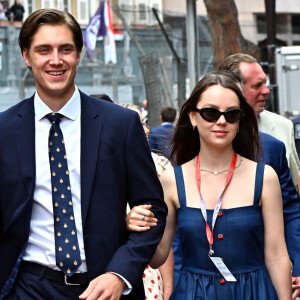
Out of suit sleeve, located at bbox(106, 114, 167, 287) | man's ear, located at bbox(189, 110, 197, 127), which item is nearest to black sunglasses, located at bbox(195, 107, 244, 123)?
man's ear, located at bbox(189, 110, 197, 127)

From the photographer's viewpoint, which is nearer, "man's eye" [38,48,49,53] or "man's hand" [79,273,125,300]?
"man's hand" [79,273,125,300]

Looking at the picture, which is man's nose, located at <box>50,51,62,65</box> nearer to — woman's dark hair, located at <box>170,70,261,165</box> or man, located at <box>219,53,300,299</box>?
woman's dark hair, located at <box>170,70,261,165</box>

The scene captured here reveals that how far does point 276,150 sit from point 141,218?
5.89 feet

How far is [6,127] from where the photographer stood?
4.00 m

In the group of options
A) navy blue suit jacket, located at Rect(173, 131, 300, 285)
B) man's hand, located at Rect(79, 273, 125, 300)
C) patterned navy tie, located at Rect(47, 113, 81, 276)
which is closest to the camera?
man's hand, located at Rect(79, 273, 125, 300)

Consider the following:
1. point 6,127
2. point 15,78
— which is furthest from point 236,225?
point 15,78

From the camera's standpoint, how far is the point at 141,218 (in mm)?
3887

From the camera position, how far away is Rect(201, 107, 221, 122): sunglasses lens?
4.48 meters

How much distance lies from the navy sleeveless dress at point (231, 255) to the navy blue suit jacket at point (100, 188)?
1.37 feet

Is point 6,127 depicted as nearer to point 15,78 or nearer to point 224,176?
point 224,176

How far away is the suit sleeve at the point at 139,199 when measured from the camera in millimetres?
3846

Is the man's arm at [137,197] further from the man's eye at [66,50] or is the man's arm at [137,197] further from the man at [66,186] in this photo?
the man's eye at [66,50]

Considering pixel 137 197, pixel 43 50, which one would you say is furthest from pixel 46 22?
pixel 137 197

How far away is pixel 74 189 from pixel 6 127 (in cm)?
40
